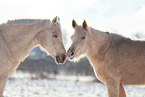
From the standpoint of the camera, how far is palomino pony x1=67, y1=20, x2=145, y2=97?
16.0 feet

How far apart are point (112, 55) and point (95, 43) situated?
26.1 inches

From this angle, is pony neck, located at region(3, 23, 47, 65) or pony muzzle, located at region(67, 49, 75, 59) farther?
pony muzzle, located at region(67, 49, 75, 59)

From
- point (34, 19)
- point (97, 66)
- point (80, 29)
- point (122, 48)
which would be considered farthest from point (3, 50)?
point (122, 48)

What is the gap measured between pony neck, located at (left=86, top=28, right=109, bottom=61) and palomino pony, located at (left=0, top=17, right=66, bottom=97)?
2.87ft

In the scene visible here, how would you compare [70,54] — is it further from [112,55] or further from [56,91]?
[56,91]

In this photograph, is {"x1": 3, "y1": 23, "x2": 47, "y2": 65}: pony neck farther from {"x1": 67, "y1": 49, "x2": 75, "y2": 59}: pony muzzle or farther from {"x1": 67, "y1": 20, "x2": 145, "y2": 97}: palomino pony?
{"x1": 67, "y1": 20, "x2": 145, "y2": 97}: palomino pony

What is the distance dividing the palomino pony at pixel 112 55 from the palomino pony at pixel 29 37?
0.44 m

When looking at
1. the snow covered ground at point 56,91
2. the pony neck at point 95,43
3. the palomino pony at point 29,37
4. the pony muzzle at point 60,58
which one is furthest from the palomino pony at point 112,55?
the snow covered ground at point 56,91

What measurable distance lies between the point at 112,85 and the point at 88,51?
124cm

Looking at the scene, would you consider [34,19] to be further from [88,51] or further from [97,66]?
[97,66]

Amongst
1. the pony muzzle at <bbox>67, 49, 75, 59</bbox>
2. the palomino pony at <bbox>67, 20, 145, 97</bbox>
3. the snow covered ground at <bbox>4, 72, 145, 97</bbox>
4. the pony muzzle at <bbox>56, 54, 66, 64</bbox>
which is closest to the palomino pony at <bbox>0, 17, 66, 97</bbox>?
the pony muzzle at <bbox>56, 54, 66, 64</bbox>

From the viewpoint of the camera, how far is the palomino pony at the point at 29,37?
4.80m

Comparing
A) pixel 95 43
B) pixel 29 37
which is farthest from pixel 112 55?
pixel 29 37

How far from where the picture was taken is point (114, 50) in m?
5.16
